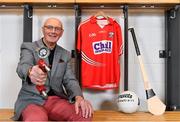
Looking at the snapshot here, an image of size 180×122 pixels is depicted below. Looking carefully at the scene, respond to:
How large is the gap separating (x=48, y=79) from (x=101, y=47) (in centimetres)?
85

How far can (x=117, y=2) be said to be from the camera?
286cm

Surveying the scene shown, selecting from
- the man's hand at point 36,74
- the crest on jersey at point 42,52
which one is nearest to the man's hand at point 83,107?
the man's hand at point 36,74

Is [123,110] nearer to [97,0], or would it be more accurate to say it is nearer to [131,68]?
[131,68]

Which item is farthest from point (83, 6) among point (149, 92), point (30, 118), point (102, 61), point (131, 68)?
point (30, 118)

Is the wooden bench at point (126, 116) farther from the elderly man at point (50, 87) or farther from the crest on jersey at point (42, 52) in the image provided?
the crest on jersey at point (42, 52)

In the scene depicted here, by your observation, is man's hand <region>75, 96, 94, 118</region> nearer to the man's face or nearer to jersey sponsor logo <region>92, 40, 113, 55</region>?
the man's face

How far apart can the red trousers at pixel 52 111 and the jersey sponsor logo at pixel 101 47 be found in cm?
85

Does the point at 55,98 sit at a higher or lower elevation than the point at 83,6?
lower

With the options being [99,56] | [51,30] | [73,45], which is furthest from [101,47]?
[51,30]

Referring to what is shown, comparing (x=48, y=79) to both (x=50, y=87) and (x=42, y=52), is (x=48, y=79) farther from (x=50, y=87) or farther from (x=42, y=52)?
(x=42, y=52)

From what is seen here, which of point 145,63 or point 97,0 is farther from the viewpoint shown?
point 145,63

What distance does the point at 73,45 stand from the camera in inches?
125

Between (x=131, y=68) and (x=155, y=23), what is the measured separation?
538 mm

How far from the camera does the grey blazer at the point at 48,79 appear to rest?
2.14m
